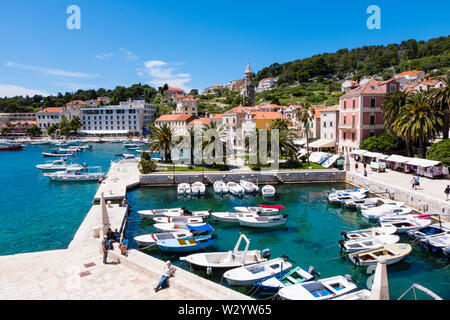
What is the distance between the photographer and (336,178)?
41719 millimetres

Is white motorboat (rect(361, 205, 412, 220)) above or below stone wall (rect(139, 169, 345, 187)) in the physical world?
below

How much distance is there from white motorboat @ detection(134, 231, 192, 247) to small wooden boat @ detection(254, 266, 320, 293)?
769 cm

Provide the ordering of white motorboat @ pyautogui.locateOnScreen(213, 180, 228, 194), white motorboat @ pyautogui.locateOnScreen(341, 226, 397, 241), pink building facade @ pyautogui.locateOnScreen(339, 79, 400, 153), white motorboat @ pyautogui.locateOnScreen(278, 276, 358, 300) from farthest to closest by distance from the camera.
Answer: pink building facade @ pyautogui.locateOnScreen(339, 79, 400, 153) < white motorboat @ pyautogui.locateOnScreen(213, 180, 228, 194) < white motorboat @ pyautogui.locateOnScreen(341, 226, 397, 241) < white motorboat @ pyautogui.locateOnScreen(278, 276, 358, 300)

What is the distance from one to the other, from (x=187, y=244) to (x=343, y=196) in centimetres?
1930

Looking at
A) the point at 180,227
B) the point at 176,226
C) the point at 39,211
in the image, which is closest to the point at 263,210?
the point at 180,227

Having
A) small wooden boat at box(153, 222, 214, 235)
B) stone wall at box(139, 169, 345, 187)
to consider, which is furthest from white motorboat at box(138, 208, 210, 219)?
stone wall at box(139, 169, 345, 187)

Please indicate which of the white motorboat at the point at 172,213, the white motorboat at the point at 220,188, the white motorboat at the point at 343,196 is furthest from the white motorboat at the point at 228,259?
the white motorboat at the point at 220,188

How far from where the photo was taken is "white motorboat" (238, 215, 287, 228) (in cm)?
2503

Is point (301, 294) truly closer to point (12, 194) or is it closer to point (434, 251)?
point (434, 251)

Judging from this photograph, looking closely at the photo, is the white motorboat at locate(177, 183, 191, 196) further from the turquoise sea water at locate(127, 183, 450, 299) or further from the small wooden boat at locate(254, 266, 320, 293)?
the small wooden boat at locate(254, 266, 320, 293)

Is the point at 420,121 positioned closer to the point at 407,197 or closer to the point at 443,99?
the point at 443,99

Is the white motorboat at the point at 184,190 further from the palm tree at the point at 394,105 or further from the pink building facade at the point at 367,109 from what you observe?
the palm tree at the point at 394,105

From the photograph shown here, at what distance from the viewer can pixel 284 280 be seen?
1591 cm

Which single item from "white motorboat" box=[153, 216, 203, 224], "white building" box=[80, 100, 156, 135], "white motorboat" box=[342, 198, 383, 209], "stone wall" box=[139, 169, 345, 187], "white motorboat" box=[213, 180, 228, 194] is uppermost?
"white building" box=[80, 100, 156, 135]
